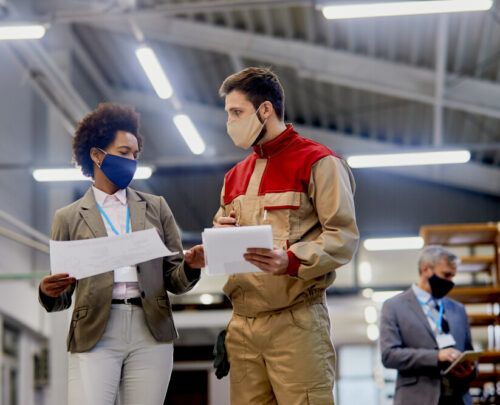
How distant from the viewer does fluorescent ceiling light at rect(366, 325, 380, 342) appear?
18234 mm

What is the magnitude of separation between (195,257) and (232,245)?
1.16ft

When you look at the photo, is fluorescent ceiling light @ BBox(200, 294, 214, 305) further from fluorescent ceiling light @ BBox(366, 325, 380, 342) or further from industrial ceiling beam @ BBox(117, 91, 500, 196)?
fluorescent ceiling light @ BBox(366, 325, 380, 342)

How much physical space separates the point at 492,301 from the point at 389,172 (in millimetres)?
10389

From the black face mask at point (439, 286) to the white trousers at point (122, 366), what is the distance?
7.49 feet

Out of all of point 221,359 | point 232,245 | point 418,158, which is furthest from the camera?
point 418,158

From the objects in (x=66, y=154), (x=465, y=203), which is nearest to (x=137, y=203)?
(x=66, y=154)

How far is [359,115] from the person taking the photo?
1409cm

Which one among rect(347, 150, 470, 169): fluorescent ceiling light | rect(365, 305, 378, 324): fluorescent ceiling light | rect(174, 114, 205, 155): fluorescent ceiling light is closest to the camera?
rect(347, 150, 470, 169): fluorescent ceiling light

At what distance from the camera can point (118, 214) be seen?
2715 mm

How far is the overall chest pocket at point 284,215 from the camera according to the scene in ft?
7.90

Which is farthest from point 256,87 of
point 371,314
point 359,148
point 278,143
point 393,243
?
point 371,314

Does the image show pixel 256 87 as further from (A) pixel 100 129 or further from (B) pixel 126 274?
(B) pixel 126 274

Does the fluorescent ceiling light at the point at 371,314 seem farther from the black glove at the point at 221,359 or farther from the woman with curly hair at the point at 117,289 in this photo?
the black glove at the point at 221,359

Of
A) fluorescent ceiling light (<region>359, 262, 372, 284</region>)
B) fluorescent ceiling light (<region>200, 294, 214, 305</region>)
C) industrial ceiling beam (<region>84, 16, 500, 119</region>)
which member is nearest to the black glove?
industrial ceiling beam (<region>84, 16, 500, 119</region>)
